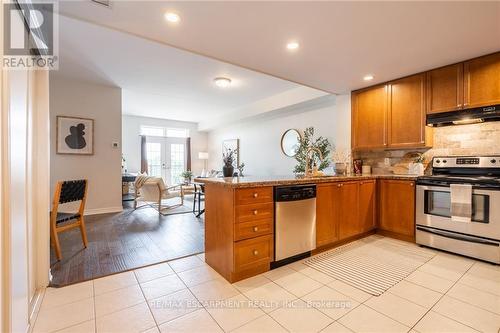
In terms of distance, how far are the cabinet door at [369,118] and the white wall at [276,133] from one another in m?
0.14

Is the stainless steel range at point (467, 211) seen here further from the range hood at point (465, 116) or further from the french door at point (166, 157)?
the french door at point (166, 157)

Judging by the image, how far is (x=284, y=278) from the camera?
2.20 meters

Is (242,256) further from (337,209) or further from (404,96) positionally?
(404,96)

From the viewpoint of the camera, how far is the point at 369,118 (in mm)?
3797

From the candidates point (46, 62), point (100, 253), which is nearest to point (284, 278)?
point (100, 253)

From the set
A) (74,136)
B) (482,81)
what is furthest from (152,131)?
(482,81)

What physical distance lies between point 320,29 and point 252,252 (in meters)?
2.25

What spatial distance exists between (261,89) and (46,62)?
378 cm

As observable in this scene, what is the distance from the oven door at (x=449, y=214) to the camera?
2.43m

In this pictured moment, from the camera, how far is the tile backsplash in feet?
9.32

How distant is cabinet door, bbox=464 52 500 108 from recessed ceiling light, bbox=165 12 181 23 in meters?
3.39

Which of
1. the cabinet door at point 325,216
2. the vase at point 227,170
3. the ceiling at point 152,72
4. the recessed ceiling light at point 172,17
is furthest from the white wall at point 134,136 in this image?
the cabinet door at point 325,216

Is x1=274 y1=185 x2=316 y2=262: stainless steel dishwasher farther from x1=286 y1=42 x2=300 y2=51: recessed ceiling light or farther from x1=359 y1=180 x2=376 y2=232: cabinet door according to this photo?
x1=286 y1=42 x2=300 y2=51: recessed ceiling light

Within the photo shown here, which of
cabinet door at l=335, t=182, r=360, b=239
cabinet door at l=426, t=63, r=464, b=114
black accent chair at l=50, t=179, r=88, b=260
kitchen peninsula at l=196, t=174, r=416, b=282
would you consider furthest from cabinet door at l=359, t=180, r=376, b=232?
black accent chair at l=50, t=179, r=88, b=260
